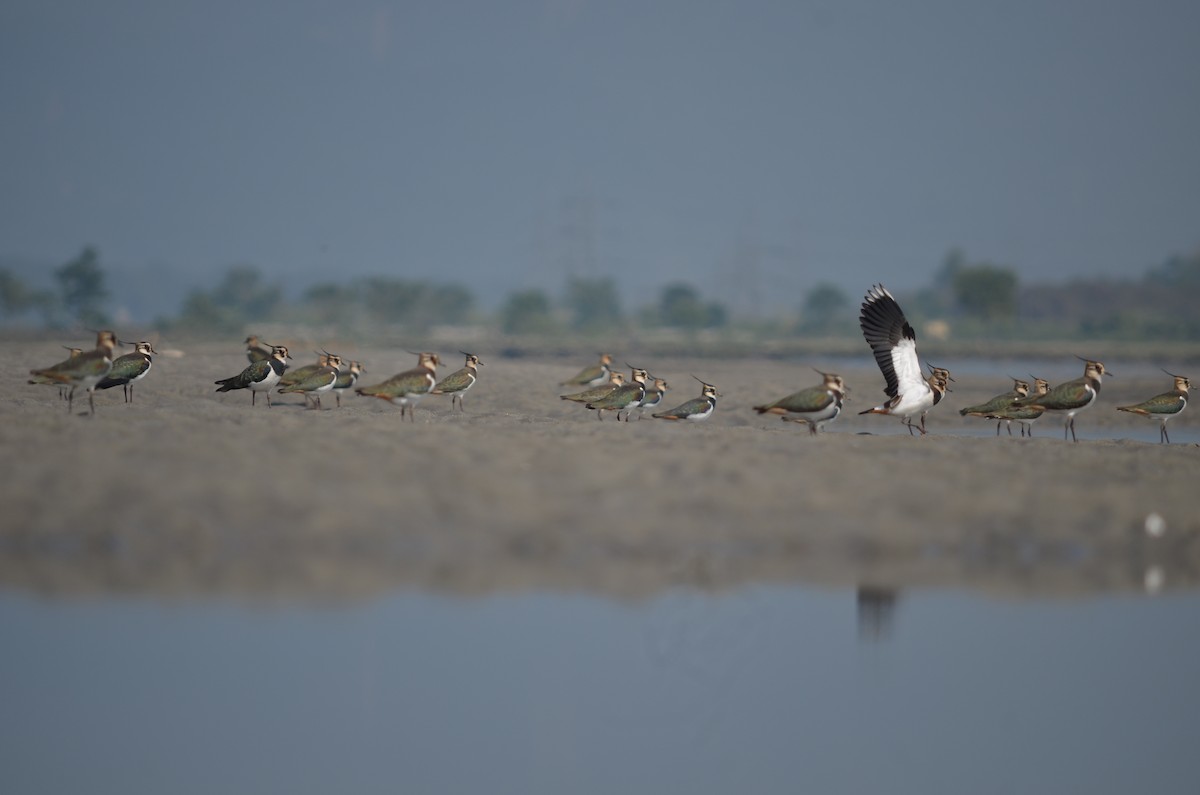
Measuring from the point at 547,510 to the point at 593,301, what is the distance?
3995 inches

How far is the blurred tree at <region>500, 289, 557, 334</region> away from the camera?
300 ft

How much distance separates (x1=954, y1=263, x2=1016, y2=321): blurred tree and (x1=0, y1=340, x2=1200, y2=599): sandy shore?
80526 millimetres

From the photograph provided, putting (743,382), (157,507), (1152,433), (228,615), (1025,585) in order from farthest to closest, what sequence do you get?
(743,382) → (1152,433) → (157,507) → (1025,585) → (228,615)

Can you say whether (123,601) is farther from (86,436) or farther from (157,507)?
(86,436)

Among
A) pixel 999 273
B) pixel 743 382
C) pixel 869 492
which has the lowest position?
pixel 869 492

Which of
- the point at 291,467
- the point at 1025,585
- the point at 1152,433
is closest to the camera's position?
the point at 1025,585

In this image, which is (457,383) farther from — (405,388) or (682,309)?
(682,309)

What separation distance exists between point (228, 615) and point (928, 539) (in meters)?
7.34

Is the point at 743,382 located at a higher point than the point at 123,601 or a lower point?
higher

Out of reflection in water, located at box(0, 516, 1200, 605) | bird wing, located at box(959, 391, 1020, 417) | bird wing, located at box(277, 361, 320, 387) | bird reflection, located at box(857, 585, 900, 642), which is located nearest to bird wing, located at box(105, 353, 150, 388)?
bird wing, located at box(277, 361, 320, 387)

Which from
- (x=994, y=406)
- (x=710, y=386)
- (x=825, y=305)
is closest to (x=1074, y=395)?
(x=994, y=406)

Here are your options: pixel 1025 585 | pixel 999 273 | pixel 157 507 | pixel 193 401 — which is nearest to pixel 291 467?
pixel 157 507

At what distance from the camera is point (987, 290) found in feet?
316

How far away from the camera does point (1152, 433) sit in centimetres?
2681
